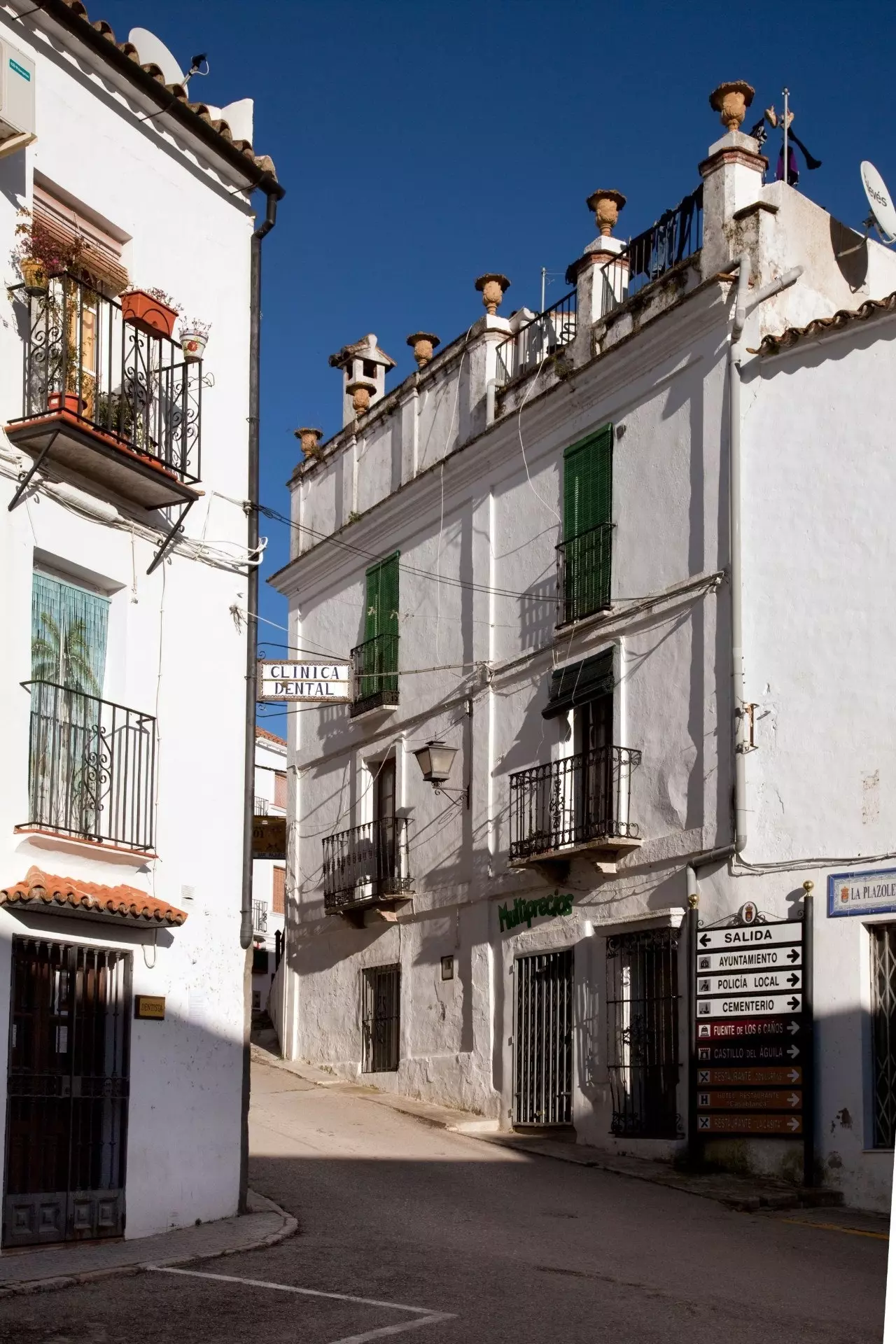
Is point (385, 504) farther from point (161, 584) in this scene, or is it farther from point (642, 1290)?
point (642, 1290)

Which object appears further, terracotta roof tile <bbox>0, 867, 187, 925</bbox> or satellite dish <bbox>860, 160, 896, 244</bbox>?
satellite dish <bbox>860, 160, 896, 244</bbox>

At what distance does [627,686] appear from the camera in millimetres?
18328

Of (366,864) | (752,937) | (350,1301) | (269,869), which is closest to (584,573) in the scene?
(752,937)

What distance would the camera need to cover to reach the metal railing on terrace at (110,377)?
11.6 metres

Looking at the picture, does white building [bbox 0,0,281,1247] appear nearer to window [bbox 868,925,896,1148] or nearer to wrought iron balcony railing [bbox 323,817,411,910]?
window [bbox 868,925,896,1148]

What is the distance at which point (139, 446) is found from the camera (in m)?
12.3

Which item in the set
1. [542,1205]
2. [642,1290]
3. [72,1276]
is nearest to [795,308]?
[542,1205]

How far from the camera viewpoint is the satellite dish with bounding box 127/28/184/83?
13.2m

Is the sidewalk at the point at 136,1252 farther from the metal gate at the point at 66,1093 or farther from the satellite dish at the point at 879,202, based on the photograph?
the satellite dish at the point at 879,202

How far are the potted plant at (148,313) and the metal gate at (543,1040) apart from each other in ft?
29.1

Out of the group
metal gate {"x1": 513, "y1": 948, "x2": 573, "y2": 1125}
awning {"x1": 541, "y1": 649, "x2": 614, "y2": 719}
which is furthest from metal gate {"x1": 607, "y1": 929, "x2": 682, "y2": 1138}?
awning {"x1": 541, "y1": 649, "x2": 614, "y2": 719}

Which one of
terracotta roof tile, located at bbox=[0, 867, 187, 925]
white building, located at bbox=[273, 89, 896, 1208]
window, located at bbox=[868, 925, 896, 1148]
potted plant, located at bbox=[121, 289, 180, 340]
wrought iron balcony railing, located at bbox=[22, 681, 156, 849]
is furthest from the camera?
white building, located at bbox=[273, 89, 896, 1208]

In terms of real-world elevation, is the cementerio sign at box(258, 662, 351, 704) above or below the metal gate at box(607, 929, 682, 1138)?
above

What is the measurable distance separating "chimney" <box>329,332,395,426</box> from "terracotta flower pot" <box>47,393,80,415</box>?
45.5 ft
